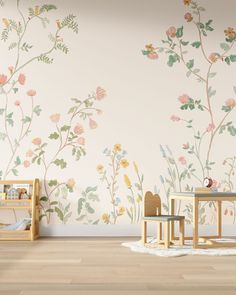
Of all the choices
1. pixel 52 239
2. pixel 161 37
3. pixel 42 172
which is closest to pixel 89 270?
pixel 52 239

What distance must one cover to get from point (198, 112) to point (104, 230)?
1.37 m

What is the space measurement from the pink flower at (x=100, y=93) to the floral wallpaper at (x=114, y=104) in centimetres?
2

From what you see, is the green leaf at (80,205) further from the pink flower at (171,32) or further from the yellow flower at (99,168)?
the pink flower at (171,32)

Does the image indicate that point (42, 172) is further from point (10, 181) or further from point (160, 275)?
point (160, 275)

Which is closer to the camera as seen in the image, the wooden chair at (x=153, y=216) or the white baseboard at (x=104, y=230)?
the wooden chair at (x=153, y=216)

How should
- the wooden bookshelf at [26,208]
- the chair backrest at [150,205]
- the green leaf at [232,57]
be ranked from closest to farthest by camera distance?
the chair backrest at [150,205], the wooden bookshelf at [26,208], the green leaf at [232,57]

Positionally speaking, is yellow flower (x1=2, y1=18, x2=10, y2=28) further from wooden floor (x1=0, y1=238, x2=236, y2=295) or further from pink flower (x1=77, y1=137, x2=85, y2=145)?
wooden floor (x1=0, y1=238, x2=236, y2=295)

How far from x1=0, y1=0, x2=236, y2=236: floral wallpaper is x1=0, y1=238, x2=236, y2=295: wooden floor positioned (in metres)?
0.96

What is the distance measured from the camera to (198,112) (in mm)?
5031

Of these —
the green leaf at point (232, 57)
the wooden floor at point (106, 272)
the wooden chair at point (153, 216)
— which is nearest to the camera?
the wooden floor at point (106, 272)

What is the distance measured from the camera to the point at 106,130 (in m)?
4.98

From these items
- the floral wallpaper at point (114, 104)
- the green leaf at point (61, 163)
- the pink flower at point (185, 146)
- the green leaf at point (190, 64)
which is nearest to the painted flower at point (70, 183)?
the floral wallpaper at point (114, 104)

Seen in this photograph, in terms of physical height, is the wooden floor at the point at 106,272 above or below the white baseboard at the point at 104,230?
below

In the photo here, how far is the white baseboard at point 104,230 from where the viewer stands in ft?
16.0
